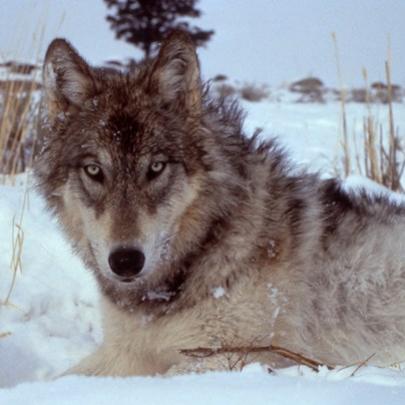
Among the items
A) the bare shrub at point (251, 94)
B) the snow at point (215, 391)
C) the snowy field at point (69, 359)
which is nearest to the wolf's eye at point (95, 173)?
the snowy field at point (69, 359)

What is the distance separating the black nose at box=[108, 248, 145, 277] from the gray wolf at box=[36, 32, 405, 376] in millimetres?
63

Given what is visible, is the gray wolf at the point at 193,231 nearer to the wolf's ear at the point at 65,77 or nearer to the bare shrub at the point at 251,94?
the wolf's ear at the point at 65,77

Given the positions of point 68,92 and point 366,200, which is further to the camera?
point 366,200

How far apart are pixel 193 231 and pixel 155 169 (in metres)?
0.34

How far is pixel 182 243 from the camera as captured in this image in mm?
2863

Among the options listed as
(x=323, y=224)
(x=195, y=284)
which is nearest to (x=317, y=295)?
(x=323, y=224)

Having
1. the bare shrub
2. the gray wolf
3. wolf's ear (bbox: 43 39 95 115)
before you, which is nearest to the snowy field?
the gray wolf

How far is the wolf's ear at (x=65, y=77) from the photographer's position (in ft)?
9.54

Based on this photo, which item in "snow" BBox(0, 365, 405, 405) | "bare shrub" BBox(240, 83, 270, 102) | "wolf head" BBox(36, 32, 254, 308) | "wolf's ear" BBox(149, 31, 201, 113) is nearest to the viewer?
"snow" BBox(0, 365, 405, 405)

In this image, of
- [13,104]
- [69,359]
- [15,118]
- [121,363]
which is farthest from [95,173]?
[15,118]

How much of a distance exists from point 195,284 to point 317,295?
1.88 ft

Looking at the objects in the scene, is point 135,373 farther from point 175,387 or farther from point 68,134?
point 175,387

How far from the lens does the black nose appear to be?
2455mm

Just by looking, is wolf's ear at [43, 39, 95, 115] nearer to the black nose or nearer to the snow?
the black nose
